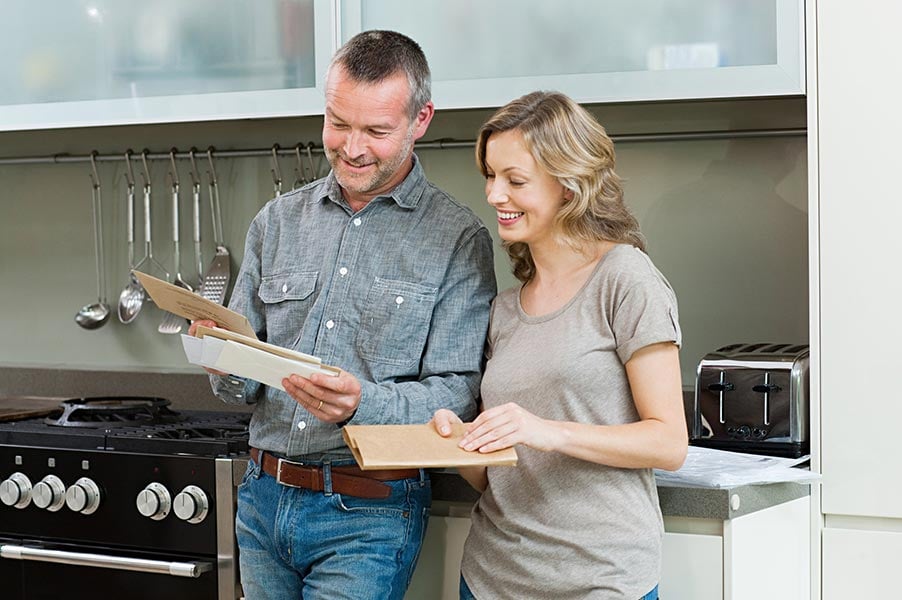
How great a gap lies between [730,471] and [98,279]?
69.3 inches

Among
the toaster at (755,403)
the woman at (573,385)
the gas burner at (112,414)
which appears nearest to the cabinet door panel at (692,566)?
the woman at (573,385)

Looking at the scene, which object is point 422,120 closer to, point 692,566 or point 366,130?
point 366,130

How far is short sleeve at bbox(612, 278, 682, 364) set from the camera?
1.45 metres

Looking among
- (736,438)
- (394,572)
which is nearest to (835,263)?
(736,438)

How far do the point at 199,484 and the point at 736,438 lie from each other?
0.92m

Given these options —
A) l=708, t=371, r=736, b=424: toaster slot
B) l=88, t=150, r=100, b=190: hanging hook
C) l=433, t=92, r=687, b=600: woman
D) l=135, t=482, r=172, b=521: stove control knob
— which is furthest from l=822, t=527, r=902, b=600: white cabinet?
l=88, t=150, r=100, b=190: hanging hook

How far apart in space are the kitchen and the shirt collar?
0.48 metres

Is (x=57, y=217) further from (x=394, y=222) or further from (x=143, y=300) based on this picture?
(x=394, y=222)

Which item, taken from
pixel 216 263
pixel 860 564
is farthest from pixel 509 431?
pixel 216 263

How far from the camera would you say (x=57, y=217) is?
9.80ft

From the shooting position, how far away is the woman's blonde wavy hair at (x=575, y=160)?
1.53 m

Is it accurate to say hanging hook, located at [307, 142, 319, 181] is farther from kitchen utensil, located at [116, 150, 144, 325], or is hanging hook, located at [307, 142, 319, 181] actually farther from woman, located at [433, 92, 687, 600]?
woman, located at [433, 92, 687, 600]

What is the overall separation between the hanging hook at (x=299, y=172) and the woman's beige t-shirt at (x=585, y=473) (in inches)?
49.1

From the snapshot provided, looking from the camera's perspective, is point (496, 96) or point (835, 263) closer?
point (835, 263)
